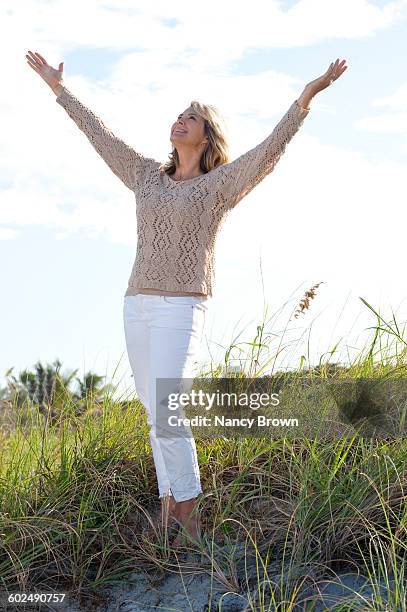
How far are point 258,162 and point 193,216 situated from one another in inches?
17.9

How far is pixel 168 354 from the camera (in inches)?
172

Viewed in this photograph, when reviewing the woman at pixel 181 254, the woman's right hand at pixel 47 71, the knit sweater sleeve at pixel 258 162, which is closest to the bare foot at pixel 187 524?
the woman at pixel 181 254

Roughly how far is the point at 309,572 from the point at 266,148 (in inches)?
85.5

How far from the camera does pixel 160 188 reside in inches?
193

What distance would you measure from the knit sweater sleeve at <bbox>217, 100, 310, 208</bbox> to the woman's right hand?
1.50 metres

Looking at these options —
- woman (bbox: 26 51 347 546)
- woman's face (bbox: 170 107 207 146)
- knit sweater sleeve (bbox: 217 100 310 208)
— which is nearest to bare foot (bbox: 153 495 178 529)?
woman (bbox: 26 51 347 546)

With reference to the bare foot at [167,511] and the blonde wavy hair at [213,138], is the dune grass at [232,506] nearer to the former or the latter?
the bare foot at [167,511]

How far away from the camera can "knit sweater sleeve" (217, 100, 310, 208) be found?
4613 millimetres

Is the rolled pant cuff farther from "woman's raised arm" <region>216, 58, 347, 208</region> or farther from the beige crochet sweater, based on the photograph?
"woman's raised arm" <region>216, 58, 347, 208</region>

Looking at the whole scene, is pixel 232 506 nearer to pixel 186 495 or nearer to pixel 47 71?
pixel 186 495

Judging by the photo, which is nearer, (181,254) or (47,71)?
(181,254)

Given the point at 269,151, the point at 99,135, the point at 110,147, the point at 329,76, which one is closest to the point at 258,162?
the point at 269,151

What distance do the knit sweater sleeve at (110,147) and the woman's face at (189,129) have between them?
1.21 feet

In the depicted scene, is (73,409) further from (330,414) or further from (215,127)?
(215,127)
